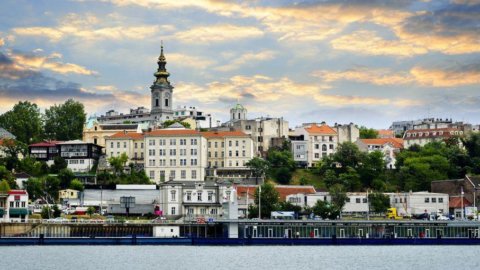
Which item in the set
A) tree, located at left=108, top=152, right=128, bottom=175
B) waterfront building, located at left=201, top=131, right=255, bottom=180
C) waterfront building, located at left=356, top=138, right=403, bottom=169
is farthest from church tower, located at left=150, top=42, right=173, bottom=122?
waterfront building, located at left=356, top=138, right=403, bottom=169

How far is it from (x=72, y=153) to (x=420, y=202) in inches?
1974

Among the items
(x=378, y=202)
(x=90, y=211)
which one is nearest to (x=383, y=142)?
(x=378, y=202)

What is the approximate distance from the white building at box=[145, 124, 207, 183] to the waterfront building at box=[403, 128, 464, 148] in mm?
44300

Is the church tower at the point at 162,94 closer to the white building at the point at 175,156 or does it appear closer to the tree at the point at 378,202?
the white building at the point at 175,156

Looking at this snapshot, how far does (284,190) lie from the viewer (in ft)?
398

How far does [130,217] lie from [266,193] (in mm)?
16319

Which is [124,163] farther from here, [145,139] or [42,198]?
[42,198]

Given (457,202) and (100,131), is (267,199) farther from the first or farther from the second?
(100,131)

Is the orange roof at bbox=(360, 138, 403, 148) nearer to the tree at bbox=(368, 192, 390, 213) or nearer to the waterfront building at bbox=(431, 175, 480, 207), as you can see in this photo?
the waterfront building at bbox=(431, 175, 480, 207)

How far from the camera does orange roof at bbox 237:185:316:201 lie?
4668 inches

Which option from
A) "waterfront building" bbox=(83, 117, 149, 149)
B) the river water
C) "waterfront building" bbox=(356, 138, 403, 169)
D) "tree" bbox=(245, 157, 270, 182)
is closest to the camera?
the river water

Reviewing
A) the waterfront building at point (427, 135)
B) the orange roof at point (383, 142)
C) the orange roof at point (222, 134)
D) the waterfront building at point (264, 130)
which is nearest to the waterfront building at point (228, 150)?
the orange roof at point (222, 134)

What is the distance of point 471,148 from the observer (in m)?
138

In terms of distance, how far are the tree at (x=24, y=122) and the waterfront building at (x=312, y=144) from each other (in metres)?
41.9
